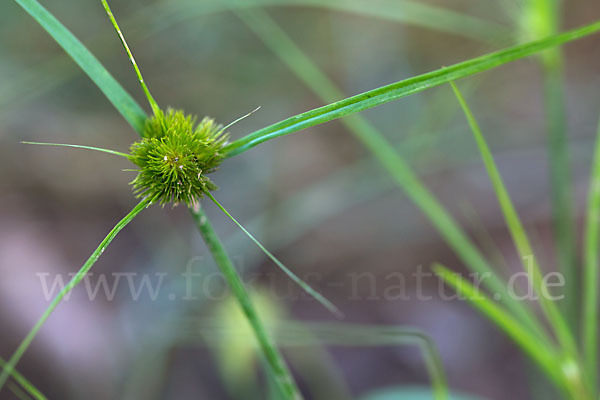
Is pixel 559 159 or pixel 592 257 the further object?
pixel 559 159

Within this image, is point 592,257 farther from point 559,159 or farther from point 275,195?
point 275,195

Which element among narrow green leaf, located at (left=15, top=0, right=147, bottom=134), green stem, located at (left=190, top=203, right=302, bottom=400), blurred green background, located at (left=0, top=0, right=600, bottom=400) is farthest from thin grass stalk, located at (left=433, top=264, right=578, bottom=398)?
blurred green background, located at (left=0, top=0, right=600, bottom=400)

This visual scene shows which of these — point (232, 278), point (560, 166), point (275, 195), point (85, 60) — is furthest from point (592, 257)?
point (275, 195)

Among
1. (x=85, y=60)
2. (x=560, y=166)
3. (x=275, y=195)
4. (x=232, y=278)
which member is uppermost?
(x=275, y=195)

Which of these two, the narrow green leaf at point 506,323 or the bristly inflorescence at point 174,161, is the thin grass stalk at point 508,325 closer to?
the narrow green leaf at point 506,323

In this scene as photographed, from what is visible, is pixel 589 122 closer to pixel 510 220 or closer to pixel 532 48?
pixel 510 220

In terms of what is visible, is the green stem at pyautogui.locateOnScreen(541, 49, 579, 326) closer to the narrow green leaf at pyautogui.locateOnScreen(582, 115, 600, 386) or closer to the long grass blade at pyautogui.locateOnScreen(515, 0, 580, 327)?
the long grass blade at pyautogui.locateOnScreen(515, 0, 580, 327)

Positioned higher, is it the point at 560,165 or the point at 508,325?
the point at 560,165

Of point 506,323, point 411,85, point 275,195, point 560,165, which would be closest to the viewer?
point 411,85
